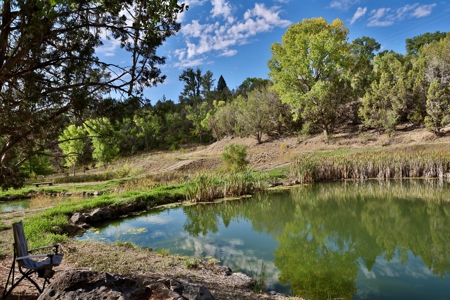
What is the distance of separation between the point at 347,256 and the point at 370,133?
2205cm

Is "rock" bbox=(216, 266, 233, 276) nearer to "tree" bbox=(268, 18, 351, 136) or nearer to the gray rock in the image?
the gray rock

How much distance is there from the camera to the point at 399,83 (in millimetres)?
25094

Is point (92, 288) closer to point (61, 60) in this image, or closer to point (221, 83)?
point (61, 60)

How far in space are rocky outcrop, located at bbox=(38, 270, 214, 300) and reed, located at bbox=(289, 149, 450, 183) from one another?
15300 mm

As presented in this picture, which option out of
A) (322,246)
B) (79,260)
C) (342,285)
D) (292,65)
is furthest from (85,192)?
(292,65)

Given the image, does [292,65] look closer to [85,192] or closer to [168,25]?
[85,192]

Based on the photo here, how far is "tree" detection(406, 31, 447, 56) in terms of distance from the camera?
46969mm

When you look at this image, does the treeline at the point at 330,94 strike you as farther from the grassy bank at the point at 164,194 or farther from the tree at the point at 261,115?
the grassy bank at the point at 164,194

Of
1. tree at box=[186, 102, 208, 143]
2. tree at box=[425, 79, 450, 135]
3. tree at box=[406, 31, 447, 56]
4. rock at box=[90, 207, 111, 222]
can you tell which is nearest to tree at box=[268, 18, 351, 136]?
tree at box=[425, 79, 450, 135]

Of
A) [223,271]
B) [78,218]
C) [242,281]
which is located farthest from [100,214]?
[242,281]

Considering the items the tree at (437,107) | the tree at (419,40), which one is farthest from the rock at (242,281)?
the tree at (419,40)

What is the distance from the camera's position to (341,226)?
9352 mm

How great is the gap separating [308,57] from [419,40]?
1276 inches

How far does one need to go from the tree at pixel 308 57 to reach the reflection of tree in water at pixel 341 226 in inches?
559
